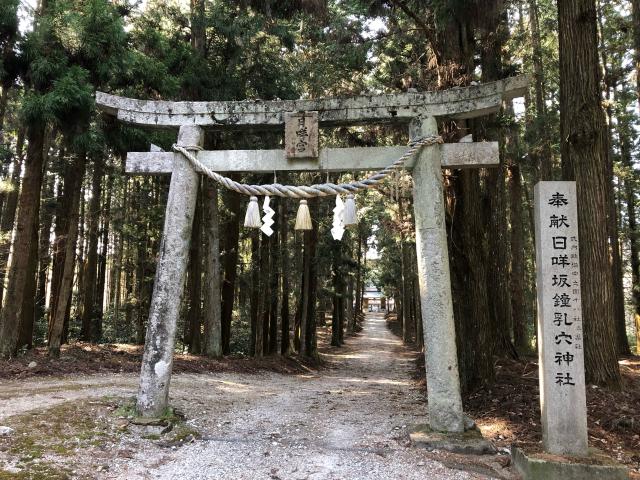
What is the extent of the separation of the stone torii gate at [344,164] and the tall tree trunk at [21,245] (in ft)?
14.5

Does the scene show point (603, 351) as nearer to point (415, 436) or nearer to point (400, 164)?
point (415, 436)

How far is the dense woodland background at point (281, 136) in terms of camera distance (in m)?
6.58

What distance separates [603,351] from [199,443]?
5.30 m

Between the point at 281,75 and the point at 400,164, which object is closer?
the point at 400,164

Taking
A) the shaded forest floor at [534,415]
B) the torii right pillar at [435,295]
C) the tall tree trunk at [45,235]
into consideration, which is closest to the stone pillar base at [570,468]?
the shaded forest floor at [534,415]

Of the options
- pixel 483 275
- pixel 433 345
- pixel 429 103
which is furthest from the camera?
pixel 483 275

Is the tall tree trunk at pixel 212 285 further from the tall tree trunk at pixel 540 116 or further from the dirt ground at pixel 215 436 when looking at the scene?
the tall tree trunk at pixel 540 116

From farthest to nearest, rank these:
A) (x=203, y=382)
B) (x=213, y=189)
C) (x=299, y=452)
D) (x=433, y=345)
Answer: (x=213, y=189), (x=203, y=382), (x=433, y=345), (x=299, y=452)

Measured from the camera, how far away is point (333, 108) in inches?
237

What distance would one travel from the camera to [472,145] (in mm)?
5672

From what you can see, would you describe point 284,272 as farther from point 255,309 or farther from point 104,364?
point 104,364

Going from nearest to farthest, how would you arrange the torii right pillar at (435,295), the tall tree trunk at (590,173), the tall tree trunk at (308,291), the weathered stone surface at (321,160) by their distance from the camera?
the torii right pillar at (435,295) → the weathered stone surface at (321,160) → the tall tree trunk at (590,173) → the tall tree trunk at (308,291)

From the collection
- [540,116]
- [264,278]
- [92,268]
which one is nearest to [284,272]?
[264,278]

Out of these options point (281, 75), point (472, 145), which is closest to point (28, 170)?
point (281, 75)
